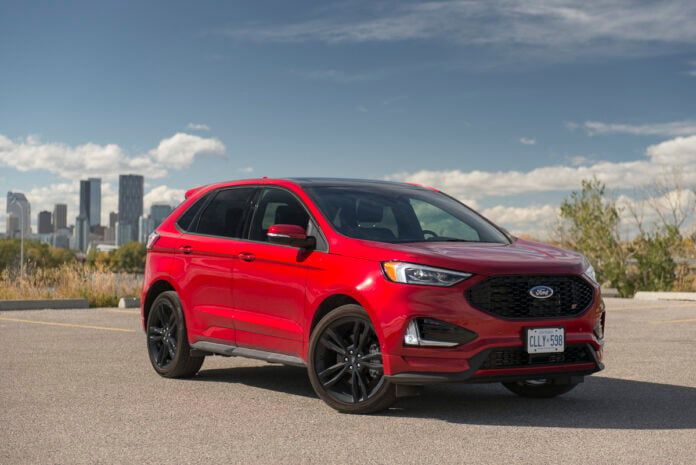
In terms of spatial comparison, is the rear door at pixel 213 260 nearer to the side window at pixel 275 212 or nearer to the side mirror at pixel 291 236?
the side window at pixel 275 212

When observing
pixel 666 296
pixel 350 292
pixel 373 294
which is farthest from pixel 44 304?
pixel 666 296

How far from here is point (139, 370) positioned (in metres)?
9.50

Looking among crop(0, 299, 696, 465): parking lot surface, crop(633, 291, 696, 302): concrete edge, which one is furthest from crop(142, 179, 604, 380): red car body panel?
crop(633, 291, 696, 302): concrete edge

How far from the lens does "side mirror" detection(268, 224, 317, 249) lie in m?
7.21

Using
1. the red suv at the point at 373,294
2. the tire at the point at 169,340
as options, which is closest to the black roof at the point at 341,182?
the red suv at the point at 373,294

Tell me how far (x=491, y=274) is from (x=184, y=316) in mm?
3464

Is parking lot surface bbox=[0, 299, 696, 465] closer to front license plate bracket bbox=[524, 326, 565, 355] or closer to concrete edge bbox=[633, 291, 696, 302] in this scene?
front license plate bracket bbox=[524, 326, 565, 355]

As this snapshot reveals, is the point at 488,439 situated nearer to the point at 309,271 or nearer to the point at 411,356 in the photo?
the point at 411,356

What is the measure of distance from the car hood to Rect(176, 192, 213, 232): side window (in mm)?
2677

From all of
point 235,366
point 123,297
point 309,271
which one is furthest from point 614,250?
point 309,271

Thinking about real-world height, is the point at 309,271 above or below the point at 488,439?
above

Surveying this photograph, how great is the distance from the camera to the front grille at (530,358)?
6.51 metres

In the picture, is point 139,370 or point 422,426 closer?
point 422,426

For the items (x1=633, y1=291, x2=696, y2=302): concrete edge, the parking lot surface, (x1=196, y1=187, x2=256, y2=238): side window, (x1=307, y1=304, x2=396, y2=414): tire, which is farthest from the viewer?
(x1=633, y1=291, x2=696, y2=302): concrete edge
